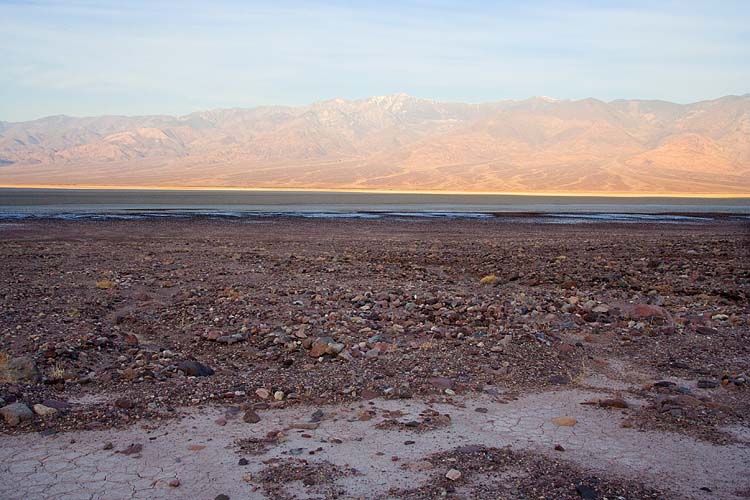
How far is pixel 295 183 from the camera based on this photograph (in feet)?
548

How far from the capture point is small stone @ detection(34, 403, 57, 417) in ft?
21.8

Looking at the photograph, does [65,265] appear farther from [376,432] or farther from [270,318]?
[376,432]

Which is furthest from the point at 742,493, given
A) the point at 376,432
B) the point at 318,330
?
the point at 318,330

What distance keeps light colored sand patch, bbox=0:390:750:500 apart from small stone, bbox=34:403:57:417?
483 millimetres

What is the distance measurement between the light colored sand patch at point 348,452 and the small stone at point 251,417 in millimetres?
63

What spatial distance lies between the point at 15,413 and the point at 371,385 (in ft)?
11.1

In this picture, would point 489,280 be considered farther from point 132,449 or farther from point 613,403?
point 132,449

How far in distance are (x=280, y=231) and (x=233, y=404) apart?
24.3m

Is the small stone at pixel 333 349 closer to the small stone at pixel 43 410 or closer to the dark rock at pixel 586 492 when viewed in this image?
the small stone at pixel 43 410

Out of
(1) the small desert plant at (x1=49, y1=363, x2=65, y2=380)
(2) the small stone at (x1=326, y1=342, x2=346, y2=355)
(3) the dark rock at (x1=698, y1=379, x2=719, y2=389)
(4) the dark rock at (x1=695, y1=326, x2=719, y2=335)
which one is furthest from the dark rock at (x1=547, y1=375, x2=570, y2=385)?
(1) the small desert plant at (x1=49, y1=363, x2=65, y2=380)

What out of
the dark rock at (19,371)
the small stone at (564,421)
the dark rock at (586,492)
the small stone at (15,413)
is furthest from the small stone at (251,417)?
the dark rock at (586,492)

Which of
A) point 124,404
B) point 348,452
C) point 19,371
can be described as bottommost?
point 348,452

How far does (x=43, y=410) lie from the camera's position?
263 inches

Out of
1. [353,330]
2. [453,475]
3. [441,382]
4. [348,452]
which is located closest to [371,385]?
[441,382]
